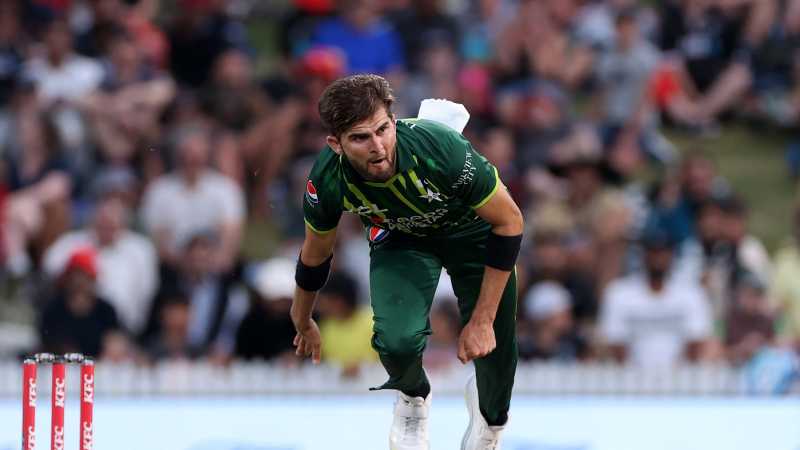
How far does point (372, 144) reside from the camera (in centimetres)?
612

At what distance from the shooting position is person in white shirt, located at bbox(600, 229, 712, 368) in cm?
1109

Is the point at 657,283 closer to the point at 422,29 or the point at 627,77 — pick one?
the point at 627,77

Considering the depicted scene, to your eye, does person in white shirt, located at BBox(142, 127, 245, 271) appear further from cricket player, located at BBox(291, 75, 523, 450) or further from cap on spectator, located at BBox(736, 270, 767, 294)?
cricket player, located at BBox(291, 75, 523, 450)

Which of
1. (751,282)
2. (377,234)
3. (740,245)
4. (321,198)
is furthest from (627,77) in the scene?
(321,198)

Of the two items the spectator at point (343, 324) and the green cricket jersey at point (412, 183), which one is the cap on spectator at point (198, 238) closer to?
the spectator at point (343, 324)

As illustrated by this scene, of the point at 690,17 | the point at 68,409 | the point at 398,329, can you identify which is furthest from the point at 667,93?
the point at 398,329

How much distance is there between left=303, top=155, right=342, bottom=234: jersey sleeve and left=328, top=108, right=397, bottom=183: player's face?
0.17m

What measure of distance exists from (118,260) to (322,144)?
1960 mm

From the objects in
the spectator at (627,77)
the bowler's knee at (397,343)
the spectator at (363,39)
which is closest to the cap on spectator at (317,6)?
the spectator at (363,39)

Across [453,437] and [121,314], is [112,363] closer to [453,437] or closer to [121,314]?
[121,314]

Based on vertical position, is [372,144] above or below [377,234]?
above

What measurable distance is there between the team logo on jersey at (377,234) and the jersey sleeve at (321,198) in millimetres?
426

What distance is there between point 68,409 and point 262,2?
6.73 m

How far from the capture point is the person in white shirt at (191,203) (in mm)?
11836
